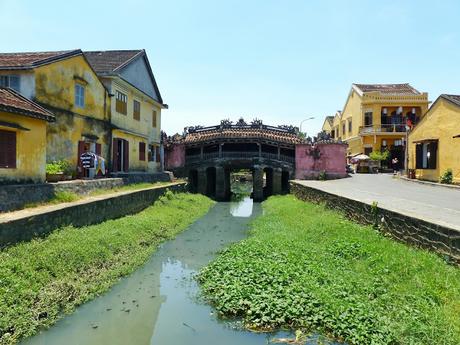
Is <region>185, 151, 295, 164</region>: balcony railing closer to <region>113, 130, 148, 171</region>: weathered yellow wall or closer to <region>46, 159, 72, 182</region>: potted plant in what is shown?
<region>113, 130, 148, 171</region>: weathered yellow wall

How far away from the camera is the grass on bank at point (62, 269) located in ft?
22.6

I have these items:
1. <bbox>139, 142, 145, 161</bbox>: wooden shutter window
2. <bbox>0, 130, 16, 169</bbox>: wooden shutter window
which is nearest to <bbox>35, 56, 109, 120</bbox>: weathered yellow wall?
<bbox>0, 130, 16, 169</bbox>: wooden shutter window

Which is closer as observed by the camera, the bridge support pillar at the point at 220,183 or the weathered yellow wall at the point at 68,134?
the weathered yellow wall at the point at 68,134

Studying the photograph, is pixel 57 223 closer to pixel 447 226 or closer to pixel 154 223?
pixel 154 223

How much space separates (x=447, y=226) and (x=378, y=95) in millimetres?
33127

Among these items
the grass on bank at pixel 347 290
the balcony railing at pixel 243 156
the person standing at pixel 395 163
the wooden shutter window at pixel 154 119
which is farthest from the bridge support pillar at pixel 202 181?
the grass on bank at pixel 347 290

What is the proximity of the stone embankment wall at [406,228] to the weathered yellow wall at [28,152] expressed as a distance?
1117cm

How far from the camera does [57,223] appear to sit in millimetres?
10875

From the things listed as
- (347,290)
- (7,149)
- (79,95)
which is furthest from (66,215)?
(347,290)

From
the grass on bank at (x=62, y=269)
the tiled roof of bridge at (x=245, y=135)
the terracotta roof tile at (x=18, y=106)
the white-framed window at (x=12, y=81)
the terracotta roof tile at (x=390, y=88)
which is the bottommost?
the grass on bank at (x=62, y=269)

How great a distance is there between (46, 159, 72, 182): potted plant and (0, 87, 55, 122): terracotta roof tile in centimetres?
236

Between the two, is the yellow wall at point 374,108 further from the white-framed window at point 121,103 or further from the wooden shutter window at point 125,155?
the wooden shutter window at point 125,155

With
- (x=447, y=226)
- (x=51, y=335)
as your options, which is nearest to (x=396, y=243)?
(x=447, y=226)

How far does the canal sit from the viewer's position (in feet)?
21.7
